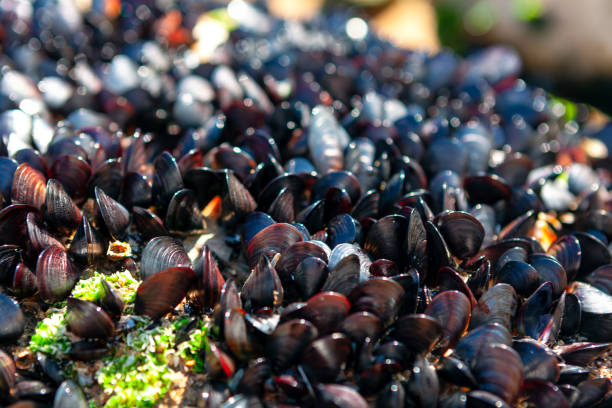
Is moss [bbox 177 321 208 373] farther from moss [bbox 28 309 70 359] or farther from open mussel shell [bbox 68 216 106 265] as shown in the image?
open mussel shell [bbox 68 216 106 265]

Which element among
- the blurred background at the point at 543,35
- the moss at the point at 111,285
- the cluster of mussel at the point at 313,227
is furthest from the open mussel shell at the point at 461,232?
the blurred background at the point at 543,35

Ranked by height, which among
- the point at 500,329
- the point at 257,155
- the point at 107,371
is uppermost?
the point at 257,155

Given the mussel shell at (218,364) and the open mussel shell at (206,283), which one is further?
the open mussel shell at (206,283)

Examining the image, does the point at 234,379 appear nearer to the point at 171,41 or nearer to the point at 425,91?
the point at 425,91

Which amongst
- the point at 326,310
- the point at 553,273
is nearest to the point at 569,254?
the point at 553,273

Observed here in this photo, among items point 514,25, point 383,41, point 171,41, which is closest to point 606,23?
point 514,25

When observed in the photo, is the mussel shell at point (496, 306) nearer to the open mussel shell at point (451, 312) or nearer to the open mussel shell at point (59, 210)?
the open mussel shell at point (451, 312)
